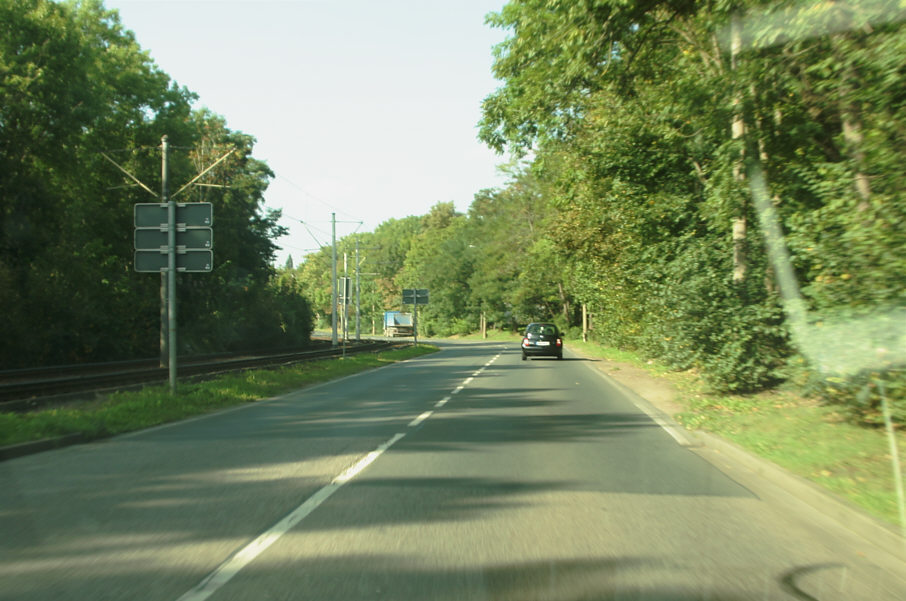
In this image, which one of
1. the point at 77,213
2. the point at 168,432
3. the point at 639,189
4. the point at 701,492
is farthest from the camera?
the point at 77,213

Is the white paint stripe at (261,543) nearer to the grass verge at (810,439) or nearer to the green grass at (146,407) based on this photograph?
the grass verge at (810,439)

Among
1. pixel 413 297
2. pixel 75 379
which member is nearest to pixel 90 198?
pixel 75 379

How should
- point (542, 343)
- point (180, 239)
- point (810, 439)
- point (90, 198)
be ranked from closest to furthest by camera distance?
1. point (810, 439)
2. point (180, 239)
3. point (542, 343)
4. point (90, 198)

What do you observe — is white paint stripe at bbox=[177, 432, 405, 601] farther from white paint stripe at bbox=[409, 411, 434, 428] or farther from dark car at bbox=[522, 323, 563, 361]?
dark car at bbox=[522, 323, 563, 361]

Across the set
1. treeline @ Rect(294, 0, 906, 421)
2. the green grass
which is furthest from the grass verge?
the green grass

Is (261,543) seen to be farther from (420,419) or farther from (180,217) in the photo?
(180,217)

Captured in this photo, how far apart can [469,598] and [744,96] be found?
1102 cm

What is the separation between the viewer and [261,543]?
5.36 m

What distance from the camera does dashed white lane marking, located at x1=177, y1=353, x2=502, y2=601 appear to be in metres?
4.48

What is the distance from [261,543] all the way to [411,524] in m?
1.16

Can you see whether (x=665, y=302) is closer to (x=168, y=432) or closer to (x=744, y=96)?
(x=744, y=96)

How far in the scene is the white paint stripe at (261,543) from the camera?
4.46 metres

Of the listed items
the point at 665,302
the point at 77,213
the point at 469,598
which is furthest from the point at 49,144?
the point at 469,598

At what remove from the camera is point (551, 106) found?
717 inches
